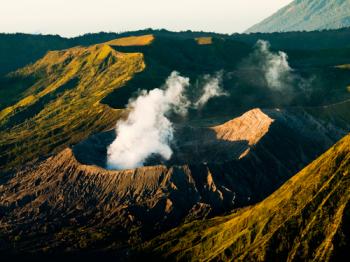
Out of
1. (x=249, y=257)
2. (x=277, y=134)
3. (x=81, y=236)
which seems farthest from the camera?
(x=277, y=134)

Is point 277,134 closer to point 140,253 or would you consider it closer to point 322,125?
point 322,125

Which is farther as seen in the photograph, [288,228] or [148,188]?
[148,188]

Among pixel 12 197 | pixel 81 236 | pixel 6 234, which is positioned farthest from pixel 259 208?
pixel 12 197

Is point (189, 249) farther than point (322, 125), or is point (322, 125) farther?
point (322, 125)

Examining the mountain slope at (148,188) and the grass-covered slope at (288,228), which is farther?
the mountain slope at (148,188)

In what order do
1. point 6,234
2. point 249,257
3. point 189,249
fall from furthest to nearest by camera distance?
point 6,234, point 189,249, point 249,257

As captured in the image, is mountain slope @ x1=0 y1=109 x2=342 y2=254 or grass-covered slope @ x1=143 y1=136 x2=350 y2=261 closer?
grass-covered slope @ x1=143 y1=136 x2=350 y2=261

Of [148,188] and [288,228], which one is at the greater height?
[288,228]

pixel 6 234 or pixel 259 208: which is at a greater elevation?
pixel 259 208
